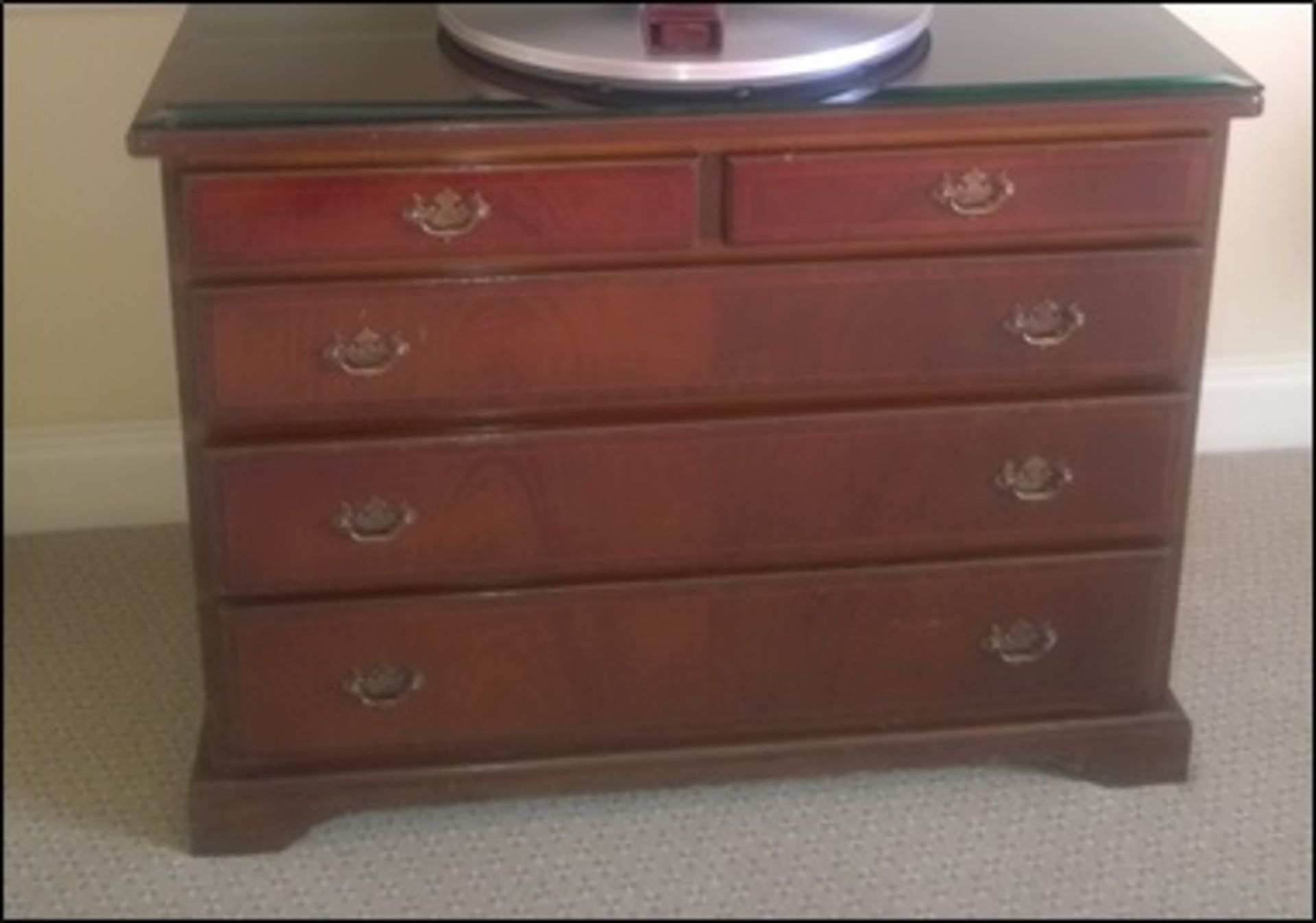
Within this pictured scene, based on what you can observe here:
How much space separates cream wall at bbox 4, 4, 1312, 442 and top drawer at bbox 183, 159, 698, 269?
610mm

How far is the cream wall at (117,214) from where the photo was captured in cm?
217

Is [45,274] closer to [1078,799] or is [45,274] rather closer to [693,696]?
[693,696]

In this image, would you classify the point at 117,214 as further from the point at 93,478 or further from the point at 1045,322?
the point at 1045,322

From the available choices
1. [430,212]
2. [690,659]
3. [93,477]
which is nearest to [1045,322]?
→ [690,659]

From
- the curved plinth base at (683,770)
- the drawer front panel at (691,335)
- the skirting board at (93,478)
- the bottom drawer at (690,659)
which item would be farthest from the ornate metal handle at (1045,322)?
the skirting board at (93,478)

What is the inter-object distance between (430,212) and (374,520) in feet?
0.93

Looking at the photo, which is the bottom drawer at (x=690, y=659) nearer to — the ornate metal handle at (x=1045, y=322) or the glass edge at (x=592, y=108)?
the ornate metal handle at (x=1045, y=322)

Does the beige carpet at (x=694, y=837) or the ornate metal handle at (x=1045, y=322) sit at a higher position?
the ornate metal handle at (x=1045, y=322)

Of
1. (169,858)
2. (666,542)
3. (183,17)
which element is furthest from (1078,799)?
(183,17)

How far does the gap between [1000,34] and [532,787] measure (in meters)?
0.81

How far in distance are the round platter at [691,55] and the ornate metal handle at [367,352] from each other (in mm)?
253

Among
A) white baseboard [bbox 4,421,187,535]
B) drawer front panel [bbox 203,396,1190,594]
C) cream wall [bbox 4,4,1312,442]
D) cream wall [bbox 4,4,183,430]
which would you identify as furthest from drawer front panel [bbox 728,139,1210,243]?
white baseboard [bbox 4,421,187,535]

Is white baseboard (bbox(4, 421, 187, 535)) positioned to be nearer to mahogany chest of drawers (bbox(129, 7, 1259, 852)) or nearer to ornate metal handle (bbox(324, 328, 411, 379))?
mahogany chest of drawers (bbox(129, 7, 1259, 852))

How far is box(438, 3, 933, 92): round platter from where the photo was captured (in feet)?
5.50
